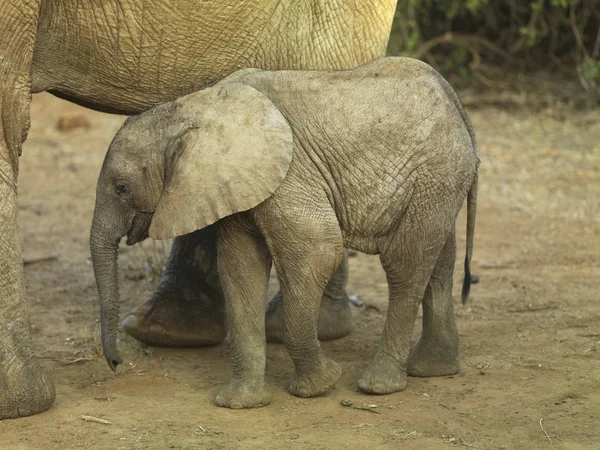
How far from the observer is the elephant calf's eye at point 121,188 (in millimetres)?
4379

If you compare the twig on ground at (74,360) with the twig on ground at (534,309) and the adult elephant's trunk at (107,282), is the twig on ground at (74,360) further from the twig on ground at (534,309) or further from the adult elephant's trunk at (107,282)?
the twig on ground at (534,309)

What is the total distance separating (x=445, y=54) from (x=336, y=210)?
24.4 ft

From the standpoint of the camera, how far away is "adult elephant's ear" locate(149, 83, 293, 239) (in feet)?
13.9

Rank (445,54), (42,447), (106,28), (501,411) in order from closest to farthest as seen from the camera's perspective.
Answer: (42,447) < (501,411) < (106,28) < (445,54)

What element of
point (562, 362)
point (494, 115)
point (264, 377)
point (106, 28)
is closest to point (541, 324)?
point (562, 362)

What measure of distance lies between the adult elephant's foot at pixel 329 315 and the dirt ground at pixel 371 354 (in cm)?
6

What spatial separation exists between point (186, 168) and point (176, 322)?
115 cm

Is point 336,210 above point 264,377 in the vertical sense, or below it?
above

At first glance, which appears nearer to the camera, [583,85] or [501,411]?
[501,411]

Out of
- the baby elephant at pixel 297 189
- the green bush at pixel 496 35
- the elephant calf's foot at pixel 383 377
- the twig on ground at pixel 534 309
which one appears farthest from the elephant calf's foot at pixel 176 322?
the green bush at pixel 496 35

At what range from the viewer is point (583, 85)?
33.3 ft

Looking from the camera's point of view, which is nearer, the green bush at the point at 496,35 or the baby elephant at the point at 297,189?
the baby elephant at the point at 297,189

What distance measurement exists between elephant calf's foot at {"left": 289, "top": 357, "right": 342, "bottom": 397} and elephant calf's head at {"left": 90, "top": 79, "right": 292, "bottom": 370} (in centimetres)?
69

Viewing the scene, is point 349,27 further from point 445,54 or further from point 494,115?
point 445,54
